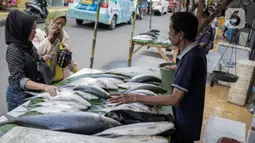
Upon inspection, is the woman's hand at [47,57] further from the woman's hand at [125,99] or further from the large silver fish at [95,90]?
the woman's hand at [125,99]

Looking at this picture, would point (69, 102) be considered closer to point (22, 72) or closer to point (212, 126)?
point (22, 72)

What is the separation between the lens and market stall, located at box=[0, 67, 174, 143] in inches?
83.4

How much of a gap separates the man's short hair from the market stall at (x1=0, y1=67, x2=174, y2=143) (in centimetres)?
83

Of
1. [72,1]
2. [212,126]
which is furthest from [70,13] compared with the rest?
[212,126]

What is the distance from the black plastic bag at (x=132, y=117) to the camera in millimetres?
2361

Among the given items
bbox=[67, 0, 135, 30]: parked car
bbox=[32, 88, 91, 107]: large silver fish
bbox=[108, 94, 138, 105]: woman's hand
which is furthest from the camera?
bbox=[67, 0, 135, 30]: parked car

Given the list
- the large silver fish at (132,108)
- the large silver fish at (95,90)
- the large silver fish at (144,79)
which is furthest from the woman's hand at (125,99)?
the large silver fish at (144,79)

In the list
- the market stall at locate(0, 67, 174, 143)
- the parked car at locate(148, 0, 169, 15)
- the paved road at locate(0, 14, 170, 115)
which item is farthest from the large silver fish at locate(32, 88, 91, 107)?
the parked car at locate(148, 0, 169, 15)

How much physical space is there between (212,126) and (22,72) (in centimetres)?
333

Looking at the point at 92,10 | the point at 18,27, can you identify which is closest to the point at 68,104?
the point at 18,27

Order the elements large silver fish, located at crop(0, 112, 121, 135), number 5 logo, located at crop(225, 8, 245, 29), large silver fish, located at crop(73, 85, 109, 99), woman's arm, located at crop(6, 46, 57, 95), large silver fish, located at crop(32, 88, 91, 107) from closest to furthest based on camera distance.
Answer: large silver fish, located at crop(0, 112, 121, 135) → large silver fish, located at crop(32, 88, 91, 107) → woman's arm, located at crop(6, 46, 57, 95) → large silver fish, located at crop(73, 85, 109, 99) → number 5 logo, located at crop(225, 8, 245, 29)

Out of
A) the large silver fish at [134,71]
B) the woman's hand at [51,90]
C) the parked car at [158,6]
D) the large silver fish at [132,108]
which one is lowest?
the large silver fish at [132,108]

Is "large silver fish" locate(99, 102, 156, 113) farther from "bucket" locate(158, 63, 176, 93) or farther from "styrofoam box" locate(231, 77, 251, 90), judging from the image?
"styrofoam box" locate(231, 77, 251, 90)

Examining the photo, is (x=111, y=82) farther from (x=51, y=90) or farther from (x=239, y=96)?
(x=239, y=96)
